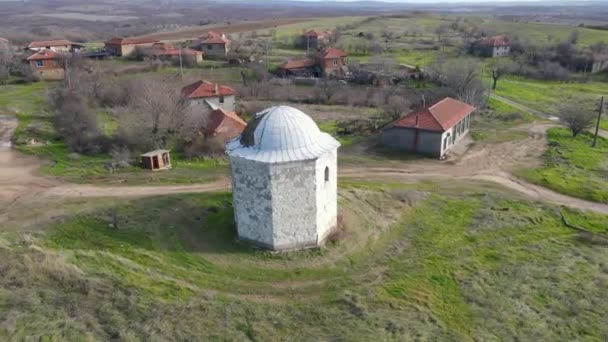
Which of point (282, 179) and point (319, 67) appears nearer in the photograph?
point (282, 179)

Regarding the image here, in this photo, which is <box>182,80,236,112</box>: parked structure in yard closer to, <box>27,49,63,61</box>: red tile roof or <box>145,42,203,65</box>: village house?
<box>145,42,203,65</box>: village house

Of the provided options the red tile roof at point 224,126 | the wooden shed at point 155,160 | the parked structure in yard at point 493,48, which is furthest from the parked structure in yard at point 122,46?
the parked structure in yard at point 493,48

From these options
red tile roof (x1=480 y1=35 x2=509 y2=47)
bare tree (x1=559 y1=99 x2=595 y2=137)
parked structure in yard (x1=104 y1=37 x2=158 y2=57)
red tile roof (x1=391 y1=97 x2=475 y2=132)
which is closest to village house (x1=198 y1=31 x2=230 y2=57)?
parked structure in yard (x1=104 y1=37 x2=158 y2=57)

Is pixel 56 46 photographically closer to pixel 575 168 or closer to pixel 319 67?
pixel 319 67

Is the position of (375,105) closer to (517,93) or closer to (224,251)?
(517,93)

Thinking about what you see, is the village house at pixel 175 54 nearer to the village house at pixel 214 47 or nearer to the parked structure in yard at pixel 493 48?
the village house at pixel 214 47

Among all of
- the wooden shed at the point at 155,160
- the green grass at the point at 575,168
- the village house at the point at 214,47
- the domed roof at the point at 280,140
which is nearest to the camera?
the domed roof at the point at 280,140

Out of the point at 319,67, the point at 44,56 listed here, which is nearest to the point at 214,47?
the point at 319,67
